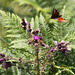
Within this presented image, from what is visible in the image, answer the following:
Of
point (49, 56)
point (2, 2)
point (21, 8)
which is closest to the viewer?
point (49, 56)

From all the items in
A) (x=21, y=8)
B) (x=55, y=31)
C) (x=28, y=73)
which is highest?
(x=21, y=8)

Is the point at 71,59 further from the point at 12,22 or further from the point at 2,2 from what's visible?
the point at 2,2

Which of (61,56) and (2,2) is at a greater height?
(2,2)

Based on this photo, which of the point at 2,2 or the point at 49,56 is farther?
the point at 2,2

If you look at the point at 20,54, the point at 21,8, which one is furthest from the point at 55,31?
the point at 21,8

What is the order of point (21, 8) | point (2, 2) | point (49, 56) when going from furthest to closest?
point (21, 8)
point (2, 2)
point (49, 56)

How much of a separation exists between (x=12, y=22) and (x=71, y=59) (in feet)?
0.76

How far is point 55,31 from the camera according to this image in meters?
0.45

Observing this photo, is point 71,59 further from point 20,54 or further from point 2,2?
point 2,2

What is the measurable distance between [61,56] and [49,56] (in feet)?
0.19

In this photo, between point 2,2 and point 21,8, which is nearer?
point 2,2

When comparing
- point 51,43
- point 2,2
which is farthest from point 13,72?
point 2,2

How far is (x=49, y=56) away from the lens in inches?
15.1

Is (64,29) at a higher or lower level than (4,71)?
higher
